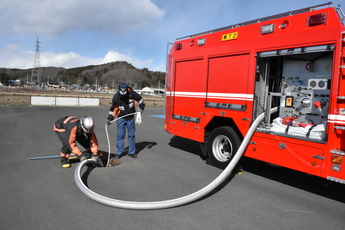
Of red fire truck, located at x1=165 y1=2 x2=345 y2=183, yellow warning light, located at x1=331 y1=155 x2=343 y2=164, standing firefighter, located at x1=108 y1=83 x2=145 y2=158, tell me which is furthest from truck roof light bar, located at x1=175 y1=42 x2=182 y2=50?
yellow warning light, located at x1=331 y1=155 x2=343 y2=164

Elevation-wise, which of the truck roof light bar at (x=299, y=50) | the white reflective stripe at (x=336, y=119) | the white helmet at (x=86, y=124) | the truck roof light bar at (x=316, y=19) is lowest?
the white helmet at (x=86, y=124)

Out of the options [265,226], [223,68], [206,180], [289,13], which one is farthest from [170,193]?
[289,13]

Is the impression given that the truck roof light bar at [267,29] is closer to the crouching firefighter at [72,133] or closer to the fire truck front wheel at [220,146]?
the fire truck front wheel at [220,146]

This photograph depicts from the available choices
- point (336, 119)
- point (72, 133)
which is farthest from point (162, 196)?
point (336, 119)

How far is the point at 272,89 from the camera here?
5.42 meters

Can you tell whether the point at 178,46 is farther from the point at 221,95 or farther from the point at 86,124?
the point at 86,124

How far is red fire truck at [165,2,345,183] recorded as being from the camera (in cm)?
381

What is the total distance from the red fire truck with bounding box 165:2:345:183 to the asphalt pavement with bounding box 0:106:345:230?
57 centimetres

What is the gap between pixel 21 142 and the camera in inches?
302

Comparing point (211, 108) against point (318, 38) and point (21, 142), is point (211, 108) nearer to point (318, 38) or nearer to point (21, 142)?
point (318, 38)

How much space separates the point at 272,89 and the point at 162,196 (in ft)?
10.7

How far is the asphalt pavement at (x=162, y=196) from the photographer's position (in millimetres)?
3258

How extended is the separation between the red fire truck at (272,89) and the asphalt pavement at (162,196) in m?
0.57

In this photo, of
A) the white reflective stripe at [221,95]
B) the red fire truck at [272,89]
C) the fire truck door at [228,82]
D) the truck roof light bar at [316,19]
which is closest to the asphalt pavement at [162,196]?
the red fire truck at [272,89]
